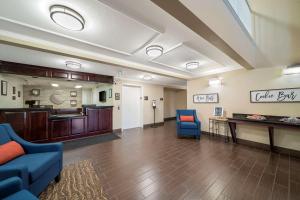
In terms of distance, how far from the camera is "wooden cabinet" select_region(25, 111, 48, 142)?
11.3 ft

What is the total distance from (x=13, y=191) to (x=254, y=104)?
508 centimetres

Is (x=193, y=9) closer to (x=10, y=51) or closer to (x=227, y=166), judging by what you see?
(x=227, y=166)

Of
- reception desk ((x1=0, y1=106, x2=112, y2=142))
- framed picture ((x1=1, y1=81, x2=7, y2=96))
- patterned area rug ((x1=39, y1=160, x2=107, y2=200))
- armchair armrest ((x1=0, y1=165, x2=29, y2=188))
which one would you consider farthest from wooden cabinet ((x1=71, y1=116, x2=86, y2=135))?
armchair armrest ((x1=0, y1=165, x2=29, y2=188))

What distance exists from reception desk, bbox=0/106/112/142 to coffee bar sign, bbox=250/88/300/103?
5018mm

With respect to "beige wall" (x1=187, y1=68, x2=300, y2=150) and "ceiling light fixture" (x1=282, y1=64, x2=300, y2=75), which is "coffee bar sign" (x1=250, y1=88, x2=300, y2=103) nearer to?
"beige wall" (x1=187, y1=68, x2=300, y2=150)

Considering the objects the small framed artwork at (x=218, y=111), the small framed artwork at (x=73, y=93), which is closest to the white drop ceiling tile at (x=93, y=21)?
the small framed artwork at (x=218, y=111)

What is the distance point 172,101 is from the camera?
359 inches

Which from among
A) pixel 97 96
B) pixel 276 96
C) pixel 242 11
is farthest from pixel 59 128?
pixel 276 96

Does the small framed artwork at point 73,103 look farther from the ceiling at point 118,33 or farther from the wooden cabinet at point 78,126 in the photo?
the ceiling at point 118,33

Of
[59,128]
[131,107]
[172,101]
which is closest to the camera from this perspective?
[59,128]

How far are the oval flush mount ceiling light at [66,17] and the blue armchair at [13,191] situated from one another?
1.84 m

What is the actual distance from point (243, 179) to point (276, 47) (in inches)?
103

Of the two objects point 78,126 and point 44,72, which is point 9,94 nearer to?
point 44,72

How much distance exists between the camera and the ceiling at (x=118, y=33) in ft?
4.84
